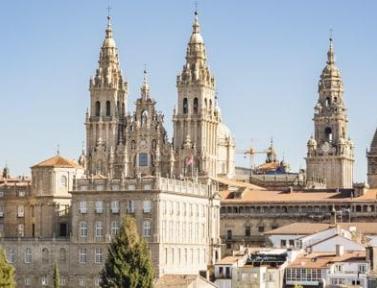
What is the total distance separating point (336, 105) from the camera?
572ft

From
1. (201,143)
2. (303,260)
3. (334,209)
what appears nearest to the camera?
(303,260)

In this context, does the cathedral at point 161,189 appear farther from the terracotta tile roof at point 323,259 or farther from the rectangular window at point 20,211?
the terracotta tile roof at point 323,259

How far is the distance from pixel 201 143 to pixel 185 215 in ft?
86.8

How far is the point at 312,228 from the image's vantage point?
131m

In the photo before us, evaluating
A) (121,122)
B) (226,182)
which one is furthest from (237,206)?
(121,122)

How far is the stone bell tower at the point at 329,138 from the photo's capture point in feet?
564

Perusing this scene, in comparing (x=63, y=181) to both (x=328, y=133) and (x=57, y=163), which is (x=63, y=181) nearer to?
(x=57, y=163)

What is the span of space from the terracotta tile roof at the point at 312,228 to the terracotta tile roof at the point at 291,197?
804 centimetres

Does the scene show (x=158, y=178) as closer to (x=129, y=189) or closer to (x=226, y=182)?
(x=129, y=189)

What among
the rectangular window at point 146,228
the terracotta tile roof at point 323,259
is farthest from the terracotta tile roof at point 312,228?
the rectangular window at point 146,228

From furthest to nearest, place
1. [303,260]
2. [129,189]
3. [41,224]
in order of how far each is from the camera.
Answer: [41,224] < [129,189] < [303,260]

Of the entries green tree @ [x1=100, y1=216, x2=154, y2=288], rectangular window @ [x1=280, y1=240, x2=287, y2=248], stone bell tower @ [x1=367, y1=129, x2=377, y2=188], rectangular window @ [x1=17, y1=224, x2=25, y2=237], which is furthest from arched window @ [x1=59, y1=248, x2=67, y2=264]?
stone bell tower @ [x1=367, y1=129, x2=377, y2=188]

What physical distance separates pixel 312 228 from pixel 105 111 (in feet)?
120

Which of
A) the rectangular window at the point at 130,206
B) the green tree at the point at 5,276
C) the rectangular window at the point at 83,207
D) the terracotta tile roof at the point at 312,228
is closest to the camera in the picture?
the green tree at the point at 5,276
